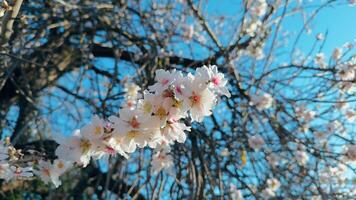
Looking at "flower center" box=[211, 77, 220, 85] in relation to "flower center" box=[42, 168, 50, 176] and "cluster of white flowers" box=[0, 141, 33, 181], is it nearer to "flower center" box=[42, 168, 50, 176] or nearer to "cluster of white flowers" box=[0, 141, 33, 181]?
"cluster of white flowers" box=[0, 141, 33, 181]

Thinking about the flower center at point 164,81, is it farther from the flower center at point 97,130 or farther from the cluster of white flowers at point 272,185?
the cluster of white flowers at point 272,185

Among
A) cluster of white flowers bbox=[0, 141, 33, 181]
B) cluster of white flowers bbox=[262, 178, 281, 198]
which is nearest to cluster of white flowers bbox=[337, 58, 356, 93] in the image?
cluster of white flowers bbox=[262, 178, 281, 198]

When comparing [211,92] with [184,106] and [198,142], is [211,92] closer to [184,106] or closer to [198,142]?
[184,106]

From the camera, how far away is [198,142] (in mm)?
3338

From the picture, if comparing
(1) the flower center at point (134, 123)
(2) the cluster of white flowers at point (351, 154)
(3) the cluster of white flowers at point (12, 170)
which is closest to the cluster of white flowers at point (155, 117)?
(1) the flower center at point (134, 123)

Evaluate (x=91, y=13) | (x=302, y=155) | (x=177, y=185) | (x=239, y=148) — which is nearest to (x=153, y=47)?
(x=91, y=13)

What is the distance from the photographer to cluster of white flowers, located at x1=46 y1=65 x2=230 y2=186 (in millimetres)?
1320

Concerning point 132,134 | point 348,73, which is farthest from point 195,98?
point 348,73

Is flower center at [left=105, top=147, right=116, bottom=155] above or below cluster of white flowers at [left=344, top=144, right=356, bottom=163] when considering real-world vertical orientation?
below

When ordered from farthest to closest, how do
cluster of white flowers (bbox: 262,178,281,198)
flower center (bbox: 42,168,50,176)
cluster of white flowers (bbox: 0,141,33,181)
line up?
cluster of white flowers (bbox: 262,178,281,198)
flower center (bbox: 42,168,50,176)
cluster of white flowers (bbox: 0,141,33,181)

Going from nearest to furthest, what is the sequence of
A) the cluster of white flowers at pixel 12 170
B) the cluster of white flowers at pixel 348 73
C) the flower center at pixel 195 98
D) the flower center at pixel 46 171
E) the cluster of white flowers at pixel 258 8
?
the flower center at pixel 195 98, the cluster of white flowers at pixel 12 170, the flower center at pixel 46 171, the cluster of white flowers at pixel 348 73, the cluster of white flowers at pixel 258 8

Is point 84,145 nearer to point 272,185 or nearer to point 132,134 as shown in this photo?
point 132,134

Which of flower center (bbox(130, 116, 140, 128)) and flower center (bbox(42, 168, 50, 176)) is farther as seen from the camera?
flower center (bbox(42, 168, 50, 176))

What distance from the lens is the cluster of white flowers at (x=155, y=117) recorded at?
1320 millimetres
